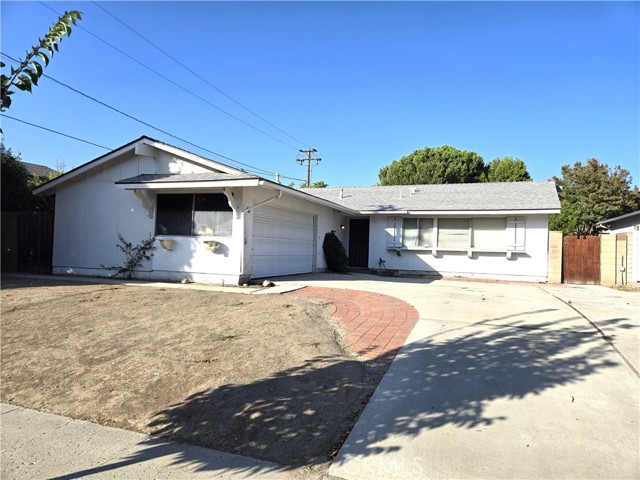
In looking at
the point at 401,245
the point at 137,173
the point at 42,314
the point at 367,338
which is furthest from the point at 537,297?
the point at 137,173

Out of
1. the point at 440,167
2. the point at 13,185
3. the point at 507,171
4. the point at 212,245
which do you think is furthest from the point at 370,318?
the point at 507,171

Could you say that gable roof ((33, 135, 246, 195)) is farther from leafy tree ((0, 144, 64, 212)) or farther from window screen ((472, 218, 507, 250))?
window screen ((472, 218, 507, 250))

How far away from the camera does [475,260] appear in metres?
16.3

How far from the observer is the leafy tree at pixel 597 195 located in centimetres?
2933

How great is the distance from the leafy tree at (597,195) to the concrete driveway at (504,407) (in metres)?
27.9

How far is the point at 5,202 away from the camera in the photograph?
1611cm

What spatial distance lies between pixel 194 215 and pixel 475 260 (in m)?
11.3

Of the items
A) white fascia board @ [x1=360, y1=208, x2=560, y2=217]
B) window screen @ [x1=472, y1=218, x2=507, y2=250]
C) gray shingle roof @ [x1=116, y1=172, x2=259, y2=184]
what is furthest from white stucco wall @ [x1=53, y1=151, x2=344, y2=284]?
window screen @ [x1=472, y1=218, x2=507, y2=250]

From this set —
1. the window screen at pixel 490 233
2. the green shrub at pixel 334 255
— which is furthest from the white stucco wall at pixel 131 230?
the window screen at pixel 490 233

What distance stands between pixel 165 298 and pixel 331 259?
901cm

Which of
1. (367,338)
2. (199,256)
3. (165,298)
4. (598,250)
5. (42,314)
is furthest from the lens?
(598,250)

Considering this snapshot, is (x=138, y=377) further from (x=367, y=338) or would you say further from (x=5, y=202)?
(x=5, y=202)

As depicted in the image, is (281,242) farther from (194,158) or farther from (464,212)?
(464,212)

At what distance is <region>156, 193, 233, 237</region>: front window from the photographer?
37.2 feet
